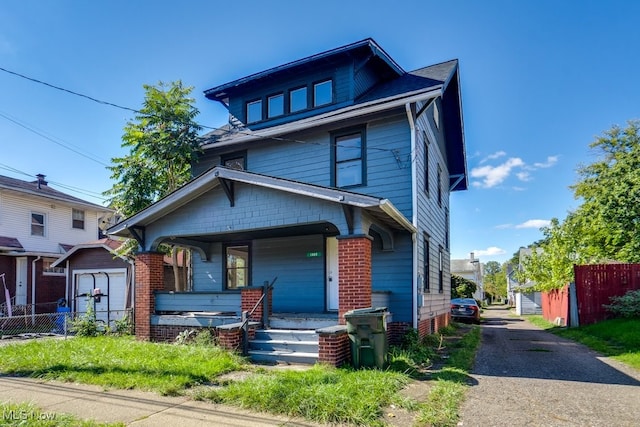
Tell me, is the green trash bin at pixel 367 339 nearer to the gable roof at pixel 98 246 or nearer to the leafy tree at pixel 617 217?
the gable roof at pixel 98 246

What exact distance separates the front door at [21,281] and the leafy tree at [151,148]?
881cm

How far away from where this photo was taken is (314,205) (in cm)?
885

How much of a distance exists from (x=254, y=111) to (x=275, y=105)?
848 millimetres

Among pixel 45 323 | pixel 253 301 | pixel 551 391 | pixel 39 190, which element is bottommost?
pixel 45 323

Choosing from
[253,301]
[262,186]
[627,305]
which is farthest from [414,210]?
[627,305]

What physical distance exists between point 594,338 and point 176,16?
14303mm

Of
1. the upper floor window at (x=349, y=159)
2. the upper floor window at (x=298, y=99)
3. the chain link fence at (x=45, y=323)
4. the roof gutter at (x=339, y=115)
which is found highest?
the upper floor window at (x=298, y=99)

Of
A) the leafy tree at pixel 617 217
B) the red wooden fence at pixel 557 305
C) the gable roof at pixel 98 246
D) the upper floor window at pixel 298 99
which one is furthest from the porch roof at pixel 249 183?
the leafy tree at pixel 617 217

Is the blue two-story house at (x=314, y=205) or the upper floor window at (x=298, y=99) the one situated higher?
the upper floor window at (x=298, y=99)

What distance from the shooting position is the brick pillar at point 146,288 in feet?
34.9

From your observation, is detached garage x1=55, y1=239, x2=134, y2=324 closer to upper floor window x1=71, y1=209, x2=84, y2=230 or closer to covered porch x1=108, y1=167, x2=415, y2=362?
covered porch x1=108, y1=167, x2=415, y2=362

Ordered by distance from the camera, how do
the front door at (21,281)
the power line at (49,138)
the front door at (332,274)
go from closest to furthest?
the front door at (332,274) < the power line at (49,138) < the front door at (21,281)

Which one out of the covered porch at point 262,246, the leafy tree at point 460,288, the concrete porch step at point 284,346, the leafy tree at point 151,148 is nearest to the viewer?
the concrete porch step at point 284,346

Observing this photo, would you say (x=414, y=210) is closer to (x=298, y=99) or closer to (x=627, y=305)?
(x=298, y=99)
